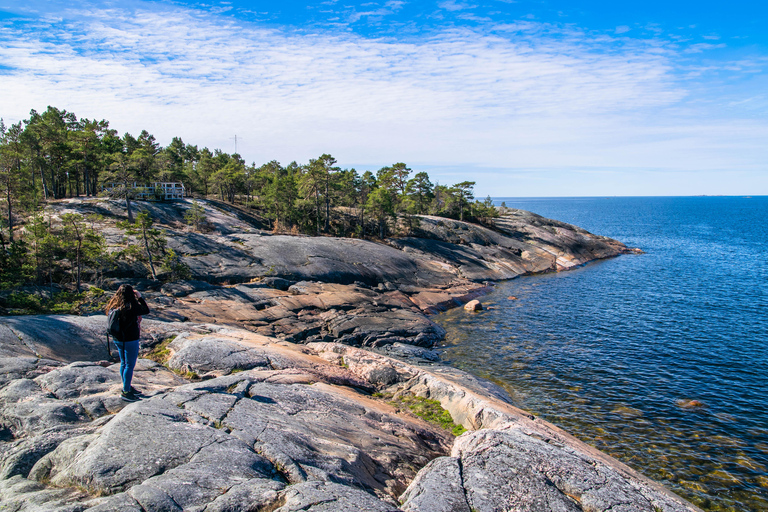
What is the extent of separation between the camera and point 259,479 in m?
7.46

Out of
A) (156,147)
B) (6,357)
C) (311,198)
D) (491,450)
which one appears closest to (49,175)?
(156,147)

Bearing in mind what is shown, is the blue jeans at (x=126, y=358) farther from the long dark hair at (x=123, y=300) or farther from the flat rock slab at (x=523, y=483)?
the flat rock slab at (x=523, y=483)

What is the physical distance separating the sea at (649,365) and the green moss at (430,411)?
6.60 m

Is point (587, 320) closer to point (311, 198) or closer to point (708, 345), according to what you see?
point (708, 345)

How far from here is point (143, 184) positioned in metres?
51.2

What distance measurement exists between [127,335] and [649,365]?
92.3ft

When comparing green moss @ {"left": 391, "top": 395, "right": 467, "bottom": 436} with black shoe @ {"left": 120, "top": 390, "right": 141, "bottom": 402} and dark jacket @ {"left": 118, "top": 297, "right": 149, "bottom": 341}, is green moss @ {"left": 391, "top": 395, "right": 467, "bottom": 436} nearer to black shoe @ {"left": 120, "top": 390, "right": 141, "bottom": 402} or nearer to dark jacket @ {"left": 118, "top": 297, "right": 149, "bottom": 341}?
black shoe @ {"left": 120, "top": 390, "right": 141, "bottom": 402}

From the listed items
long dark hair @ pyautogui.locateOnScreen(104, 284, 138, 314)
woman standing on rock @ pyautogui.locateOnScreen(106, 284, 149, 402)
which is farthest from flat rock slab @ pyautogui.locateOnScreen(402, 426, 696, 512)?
long dark hair @ pyautogui.locateOnScreen(104, 284, 138, 314)

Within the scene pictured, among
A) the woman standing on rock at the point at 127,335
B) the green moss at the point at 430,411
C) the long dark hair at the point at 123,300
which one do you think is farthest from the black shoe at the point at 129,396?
the green moss at the point at 430,411

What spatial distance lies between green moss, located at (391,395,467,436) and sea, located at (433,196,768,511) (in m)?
6.60

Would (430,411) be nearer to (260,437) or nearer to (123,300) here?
(260,437)

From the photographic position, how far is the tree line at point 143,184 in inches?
1199

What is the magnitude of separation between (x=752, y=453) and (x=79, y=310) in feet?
110

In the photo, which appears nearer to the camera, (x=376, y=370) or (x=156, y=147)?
(x=376, y=370)
